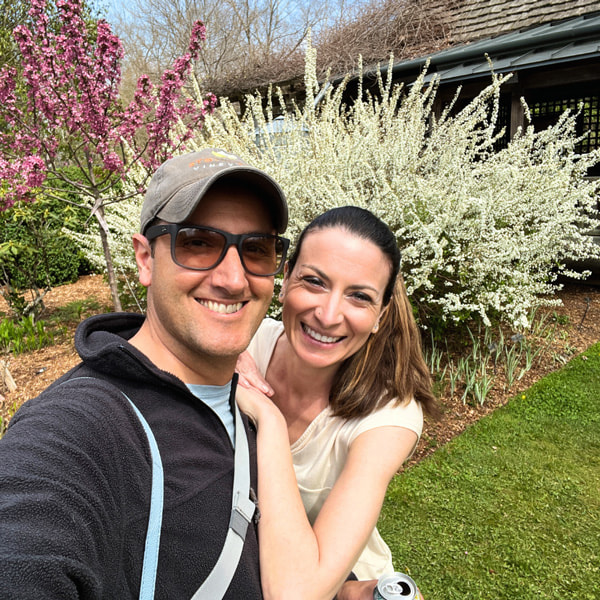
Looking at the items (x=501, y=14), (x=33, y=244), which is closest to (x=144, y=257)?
(x=33, y=244)

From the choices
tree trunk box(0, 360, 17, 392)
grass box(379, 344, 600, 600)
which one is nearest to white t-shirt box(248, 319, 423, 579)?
grass box(379, 344, 600, 600)

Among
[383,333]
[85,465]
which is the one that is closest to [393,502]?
[383,333]

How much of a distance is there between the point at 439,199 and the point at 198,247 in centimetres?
342

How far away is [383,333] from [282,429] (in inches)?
28.6

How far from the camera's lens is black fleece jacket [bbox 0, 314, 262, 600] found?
64 centimetres

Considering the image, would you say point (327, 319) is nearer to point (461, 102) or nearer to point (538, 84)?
point (538, 84)

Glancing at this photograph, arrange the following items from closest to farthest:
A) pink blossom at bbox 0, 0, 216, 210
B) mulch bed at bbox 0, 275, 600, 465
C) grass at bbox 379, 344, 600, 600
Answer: grass at bbox 379, 344, 600, 600 < pink blossom at bbox 0, 0, 216, 210 < mulch bed at bbox 0, 275, 600, 465

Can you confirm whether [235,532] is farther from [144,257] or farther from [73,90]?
[73,90]

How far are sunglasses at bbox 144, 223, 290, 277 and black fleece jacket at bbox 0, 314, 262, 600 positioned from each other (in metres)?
0.26

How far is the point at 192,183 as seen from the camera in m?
1.10

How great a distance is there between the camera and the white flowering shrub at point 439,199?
158 inches

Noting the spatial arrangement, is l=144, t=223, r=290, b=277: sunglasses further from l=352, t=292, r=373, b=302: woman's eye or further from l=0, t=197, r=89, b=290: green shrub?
l=0, t=197, r=89, b=290: green shrub

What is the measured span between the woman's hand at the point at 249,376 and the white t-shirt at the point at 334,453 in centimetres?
24

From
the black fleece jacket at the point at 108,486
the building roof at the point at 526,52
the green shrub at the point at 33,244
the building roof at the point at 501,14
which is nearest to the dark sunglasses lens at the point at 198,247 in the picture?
→ the black fleece jacket at the point at 108,486
